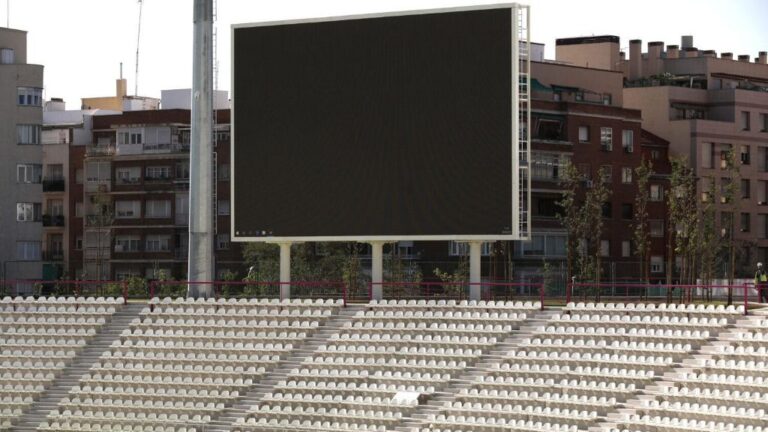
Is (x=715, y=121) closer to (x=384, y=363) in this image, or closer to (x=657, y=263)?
(x=657, y=263)

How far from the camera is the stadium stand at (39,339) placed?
3697 cm

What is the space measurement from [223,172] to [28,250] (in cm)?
1216

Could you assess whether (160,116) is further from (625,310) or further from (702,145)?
(625,310)

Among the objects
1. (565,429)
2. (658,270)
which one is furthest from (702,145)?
(565,429)

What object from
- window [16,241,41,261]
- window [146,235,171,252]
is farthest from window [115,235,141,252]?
window [16,241,41,261]

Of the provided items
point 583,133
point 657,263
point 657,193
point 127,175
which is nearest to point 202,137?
point 583,133

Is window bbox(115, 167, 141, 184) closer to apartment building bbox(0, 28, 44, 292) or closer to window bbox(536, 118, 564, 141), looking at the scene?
apartment building bbox(0, 28, 44, 292)

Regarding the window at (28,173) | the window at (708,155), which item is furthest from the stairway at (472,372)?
the window at (708,155)

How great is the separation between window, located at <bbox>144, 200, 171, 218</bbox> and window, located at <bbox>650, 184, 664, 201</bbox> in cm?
2175

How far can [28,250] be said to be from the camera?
197 ft

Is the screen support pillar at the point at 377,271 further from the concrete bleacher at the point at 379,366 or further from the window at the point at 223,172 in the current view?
the window at the point at 223,172

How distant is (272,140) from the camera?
121 ft

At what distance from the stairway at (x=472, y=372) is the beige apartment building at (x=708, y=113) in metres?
36.9

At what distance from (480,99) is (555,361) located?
6.11 meters
